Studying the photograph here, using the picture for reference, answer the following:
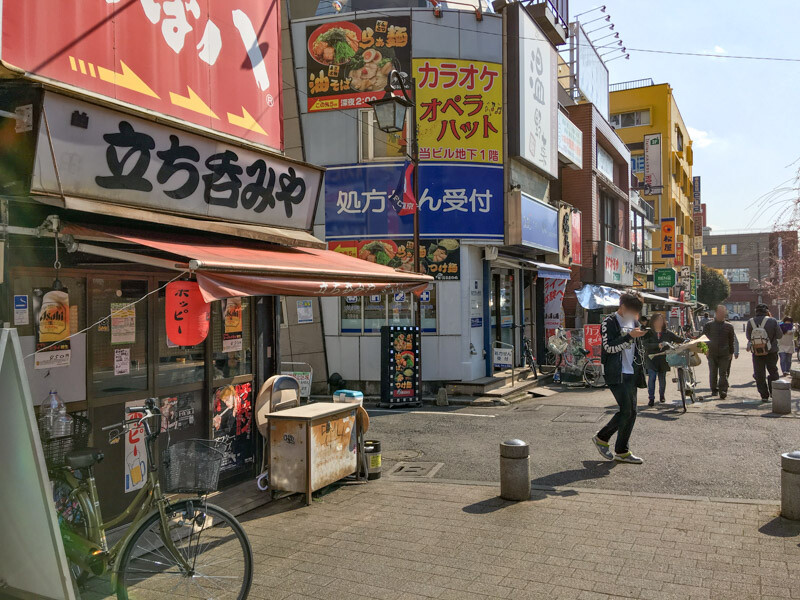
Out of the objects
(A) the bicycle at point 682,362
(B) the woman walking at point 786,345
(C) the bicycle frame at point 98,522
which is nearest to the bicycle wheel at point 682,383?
(A) the bicycle at point 682,362

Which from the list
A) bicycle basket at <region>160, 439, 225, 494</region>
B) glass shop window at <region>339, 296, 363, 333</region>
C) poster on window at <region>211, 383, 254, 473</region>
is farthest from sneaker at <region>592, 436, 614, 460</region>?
glass shop window at <region>339, 296, 363, 333</region>

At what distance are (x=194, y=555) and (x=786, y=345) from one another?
62.4 ft

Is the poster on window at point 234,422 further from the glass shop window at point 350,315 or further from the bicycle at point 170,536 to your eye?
the glass shop window at point 350,315

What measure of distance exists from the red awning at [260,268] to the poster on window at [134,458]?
1.77m

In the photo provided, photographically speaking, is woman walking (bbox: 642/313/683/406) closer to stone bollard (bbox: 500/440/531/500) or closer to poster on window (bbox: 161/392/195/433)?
stone bollard (bbox: 500/440/531/500)

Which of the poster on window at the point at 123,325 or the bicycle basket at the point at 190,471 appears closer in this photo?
the bicycle basket at the point at 190,471

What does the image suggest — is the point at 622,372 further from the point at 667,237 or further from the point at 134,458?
the point at 667,237

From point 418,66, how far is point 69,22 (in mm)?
11159

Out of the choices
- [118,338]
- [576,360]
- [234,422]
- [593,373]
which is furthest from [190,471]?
[576,360]

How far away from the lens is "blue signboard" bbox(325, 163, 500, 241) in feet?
50.9

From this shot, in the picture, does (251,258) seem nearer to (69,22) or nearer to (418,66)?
(69,22)

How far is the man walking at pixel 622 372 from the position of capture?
836 cm

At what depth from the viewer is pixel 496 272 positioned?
1808 centimetres

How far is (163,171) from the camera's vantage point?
6.09m
